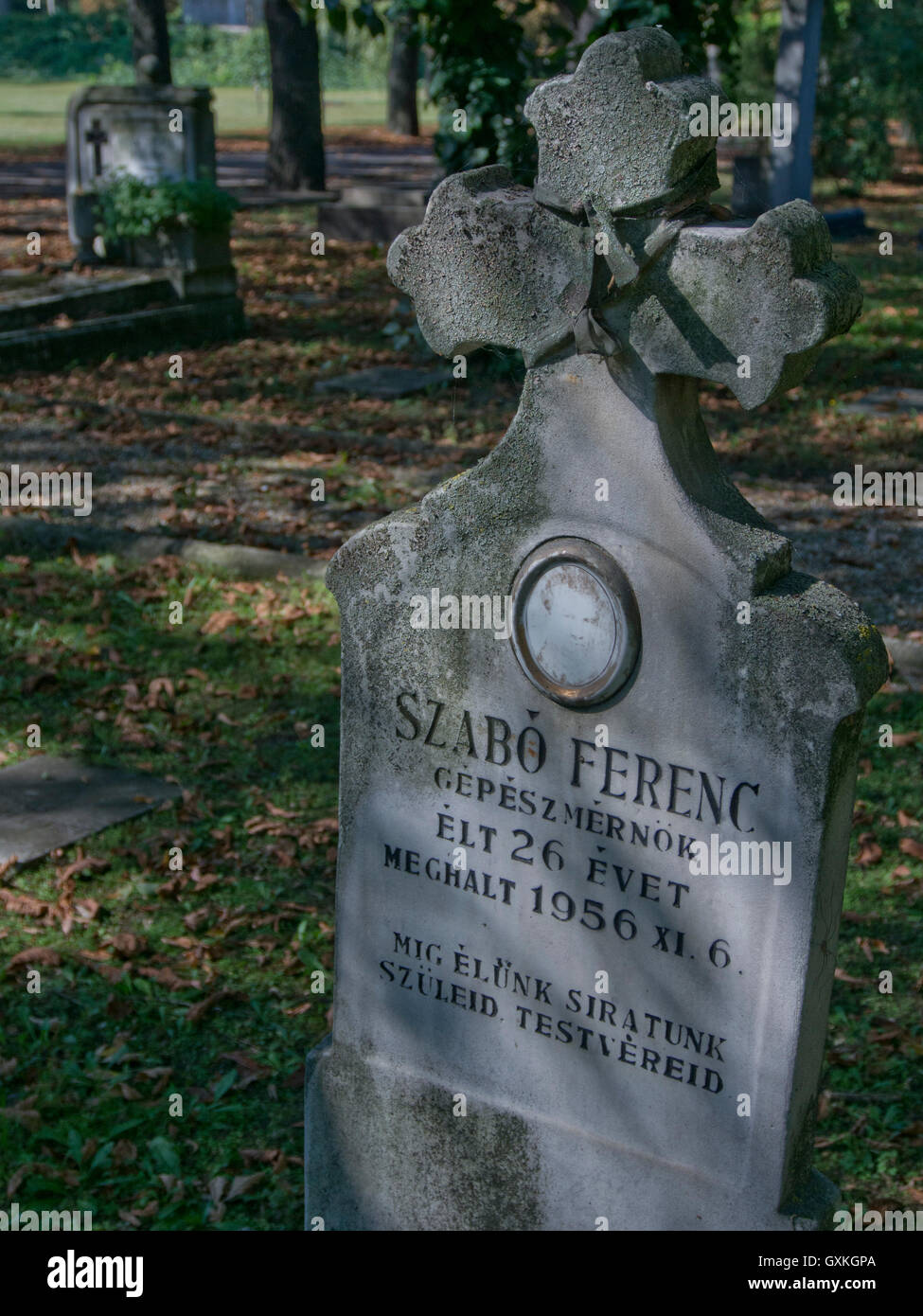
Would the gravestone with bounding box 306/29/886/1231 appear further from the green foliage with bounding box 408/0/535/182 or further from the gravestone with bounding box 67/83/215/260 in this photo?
the gravestone with bounding box 67/83/215/260

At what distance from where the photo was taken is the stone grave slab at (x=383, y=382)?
11523 mm

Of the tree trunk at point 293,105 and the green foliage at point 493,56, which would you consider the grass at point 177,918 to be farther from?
the tree trunk at point 293,105

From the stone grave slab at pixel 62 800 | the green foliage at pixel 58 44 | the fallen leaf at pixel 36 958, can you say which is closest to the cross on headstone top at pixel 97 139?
the stone grave slab at pixel 62 800

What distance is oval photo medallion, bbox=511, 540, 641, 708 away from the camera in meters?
3.00

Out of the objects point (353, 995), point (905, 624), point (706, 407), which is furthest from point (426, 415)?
point (353, 995)

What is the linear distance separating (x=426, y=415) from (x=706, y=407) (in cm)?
221

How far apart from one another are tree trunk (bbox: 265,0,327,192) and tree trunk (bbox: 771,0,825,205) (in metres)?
6.49

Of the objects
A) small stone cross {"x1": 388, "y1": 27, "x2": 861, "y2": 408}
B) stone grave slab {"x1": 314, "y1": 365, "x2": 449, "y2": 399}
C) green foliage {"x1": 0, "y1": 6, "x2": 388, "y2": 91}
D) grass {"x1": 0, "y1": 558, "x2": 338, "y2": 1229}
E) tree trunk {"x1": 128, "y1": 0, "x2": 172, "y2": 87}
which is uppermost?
green foliage {"x1": 0, "y1": 6, "x2": 388, "y2": 91}

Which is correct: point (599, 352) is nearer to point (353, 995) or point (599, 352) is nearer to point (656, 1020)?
point (656, 1020)

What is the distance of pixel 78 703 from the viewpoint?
6.39m

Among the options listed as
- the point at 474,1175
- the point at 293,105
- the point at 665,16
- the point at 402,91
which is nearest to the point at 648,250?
the point at 474,1175

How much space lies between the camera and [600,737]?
3119 millimetres

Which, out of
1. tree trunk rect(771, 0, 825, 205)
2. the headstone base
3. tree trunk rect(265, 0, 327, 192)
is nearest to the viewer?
the headstone base

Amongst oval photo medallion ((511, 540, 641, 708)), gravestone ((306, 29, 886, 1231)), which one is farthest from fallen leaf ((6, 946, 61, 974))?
oval photo medallion ((511, 540, 641, 708))
